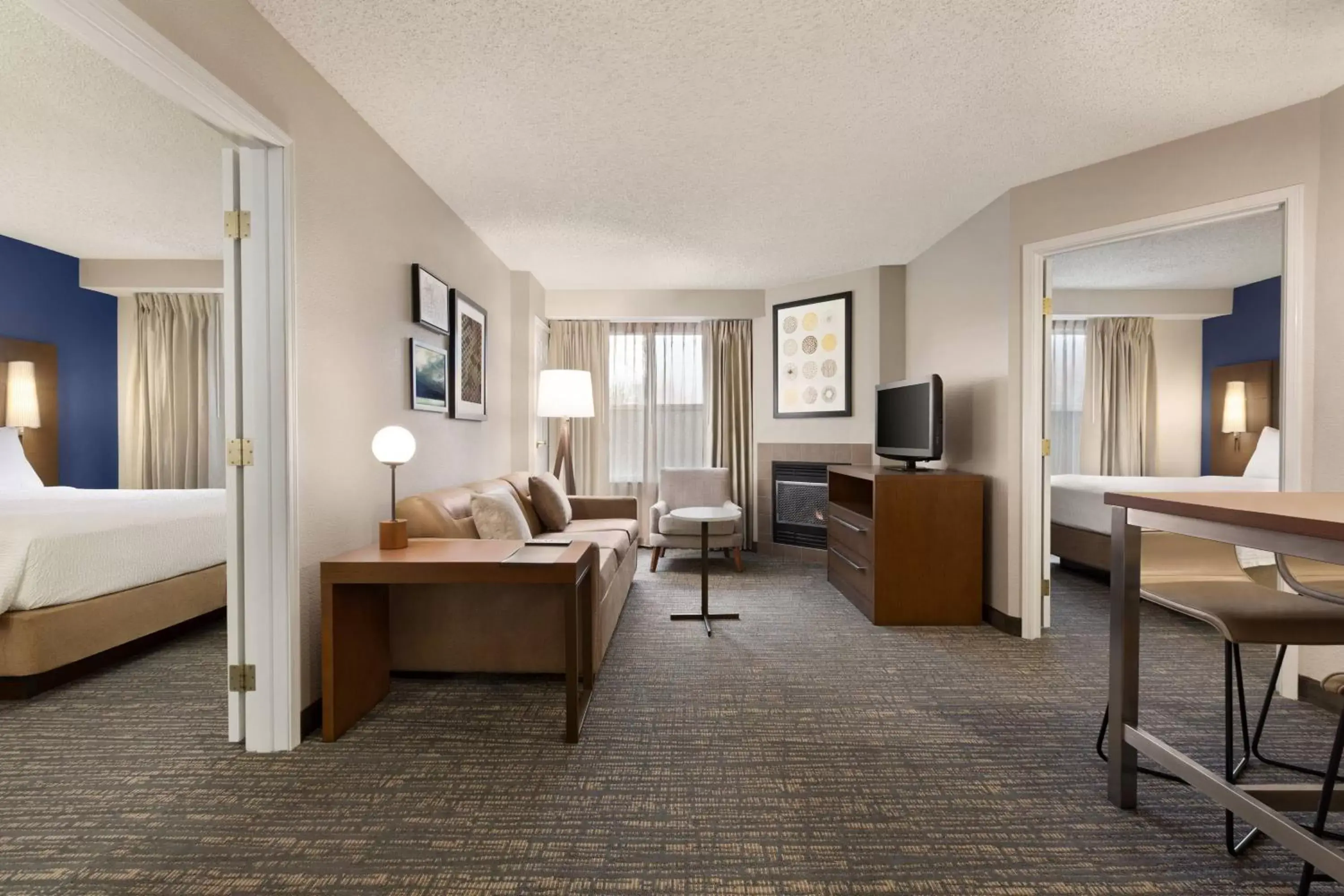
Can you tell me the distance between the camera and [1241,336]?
219 inches

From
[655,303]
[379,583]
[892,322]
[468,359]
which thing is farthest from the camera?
[655,303]

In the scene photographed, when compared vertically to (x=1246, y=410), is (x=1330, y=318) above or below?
above

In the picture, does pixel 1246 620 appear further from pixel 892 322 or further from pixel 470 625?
pixel 892 322

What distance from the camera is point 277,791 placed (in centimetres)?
184

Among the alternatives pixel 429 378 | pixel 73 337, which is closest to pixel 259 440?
pixel 429 378

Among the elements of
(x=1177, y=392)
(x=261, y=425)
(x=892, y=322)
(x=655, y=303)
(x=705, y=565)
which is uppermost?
(x=655, y=303)

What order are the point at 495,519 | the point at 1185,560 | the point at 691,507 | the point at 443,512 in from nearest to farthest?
the point at 1185,560, the point at 443,512, the point at 495,519, the point at 691,507

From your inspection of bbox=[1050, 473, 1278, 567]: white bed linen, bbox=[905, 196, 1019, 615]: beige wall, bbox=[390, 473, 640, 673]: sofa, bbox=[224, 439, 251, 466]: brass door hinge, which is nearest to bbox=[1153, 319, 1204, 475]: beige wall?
bbox=[1050, 473, 1278, 567]: white bed linen

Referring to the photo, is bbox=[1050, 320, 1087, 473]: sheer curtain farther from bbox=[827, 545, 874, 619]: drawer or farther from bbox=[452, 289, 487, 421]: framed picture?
Result: bbox=[452, 289, 487, 421]: framed picture

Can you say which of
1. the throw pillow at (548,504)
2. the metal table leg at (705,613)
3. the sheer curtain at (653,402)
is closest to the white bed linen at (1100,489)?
the metal table leg at (705,613)

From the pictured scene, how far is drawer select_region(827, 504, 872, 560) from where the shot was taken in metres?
3.71

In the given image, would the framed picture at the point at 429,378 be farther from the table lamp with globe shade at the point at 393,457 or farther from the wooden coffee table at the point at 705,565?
the wooden coffee table at the point at 705,565

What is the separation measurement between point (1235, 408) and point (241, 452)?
739 cm

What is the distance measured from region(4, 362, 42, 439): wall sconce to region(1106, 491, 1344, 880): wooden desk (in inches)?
263
